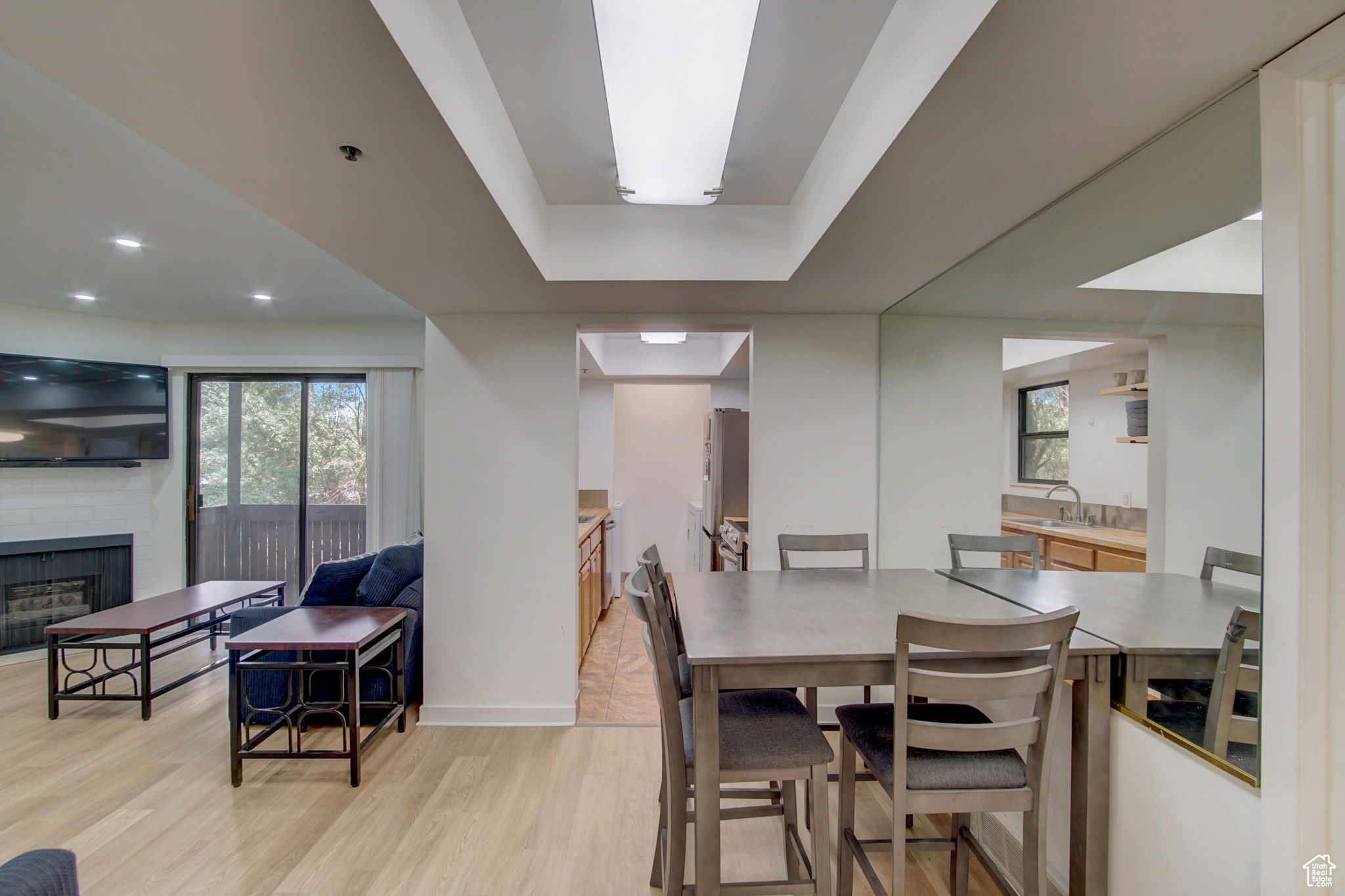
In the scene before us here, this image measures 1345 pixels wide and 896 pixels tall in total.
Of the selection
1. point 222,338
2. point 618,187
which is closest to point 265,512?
point 222,338

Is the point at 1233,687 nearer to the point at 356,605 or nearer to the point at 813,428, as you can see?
the point at 813,428

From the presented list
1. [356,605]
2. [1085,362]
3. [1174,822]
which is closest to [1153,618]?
[1174,822]

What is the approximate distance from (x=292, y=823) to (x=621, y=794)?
1286mm

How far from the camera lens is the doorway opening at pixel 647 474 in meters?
3.52

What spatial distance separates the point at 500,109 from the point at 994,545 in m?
2.44

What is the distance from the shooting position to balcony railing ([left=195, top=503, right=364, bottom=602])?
4.49m

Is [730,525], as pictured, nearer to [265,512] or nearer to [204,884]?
[204,884]

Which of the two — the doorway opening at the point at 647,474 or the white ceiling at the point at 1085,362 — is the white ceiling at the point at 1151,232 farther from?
the doorway opening at the point at 647,474

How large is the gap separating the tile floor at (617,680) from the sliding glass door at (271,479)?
7.49 ft

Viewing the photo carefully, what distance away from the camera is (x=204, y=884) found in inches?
69.0

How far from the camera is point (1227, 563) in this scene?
1.15 meters

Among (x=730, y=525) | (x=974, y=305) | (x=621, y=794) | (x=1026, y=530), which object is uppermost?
(x=974, y=305)

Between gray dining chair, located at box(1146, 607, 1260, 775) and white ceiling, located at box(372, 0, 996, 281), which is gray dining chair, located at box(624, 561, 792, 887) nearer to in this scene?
gray dining chair, located at box(1146, 607, 1260, 775)

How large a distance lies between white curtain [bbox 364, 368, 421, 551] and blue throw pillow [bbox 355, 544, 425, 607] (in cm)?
136
